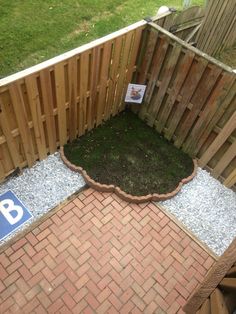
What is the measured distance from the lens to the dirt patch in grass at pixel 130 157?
541cm

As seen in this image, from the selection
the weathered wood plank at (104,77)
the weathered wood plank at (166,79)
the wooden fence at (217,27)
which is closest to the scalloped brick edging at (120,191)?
the weathered wood plank at (104,77)

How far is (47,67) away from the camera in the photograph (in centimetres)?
415

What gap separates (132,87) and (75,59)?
162 cm

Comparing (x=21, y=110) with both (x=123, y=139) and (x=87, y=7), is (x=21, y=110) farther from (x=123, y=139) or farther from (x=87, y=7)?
(x=87, y=7)

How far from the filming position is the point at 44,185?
5207mm

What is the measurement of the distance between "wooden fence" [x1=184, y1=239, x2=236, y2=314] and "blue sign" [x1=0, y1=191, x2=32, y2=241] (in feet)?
8.92

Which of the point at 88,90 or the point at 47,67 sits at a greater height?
the point at 47,67

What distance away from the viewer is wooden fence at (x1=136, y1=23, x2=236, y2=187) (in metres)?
4.85

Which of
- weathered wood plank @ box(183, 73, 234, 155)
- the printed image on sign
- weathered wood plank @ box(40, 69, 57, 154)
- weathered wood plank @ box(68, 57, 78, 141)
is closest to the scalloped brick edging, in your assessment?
weathered wood plank @ box(40, 69, 57, 154)

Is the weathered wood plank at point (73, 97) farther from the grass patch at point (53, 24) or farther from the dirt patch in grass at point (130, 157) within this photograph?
the grass patch at point (53, 24)

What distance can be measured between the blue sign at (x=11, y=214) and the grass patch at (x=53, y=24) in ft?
9.56

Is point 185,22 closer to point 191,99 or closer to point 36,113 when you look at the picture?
point 191,99

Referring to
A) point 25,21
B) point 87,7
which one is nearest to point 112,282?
point 25,21

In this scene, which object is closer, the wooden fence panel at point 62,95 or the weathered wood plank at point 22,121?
the weathered wood plank at point 22,121
